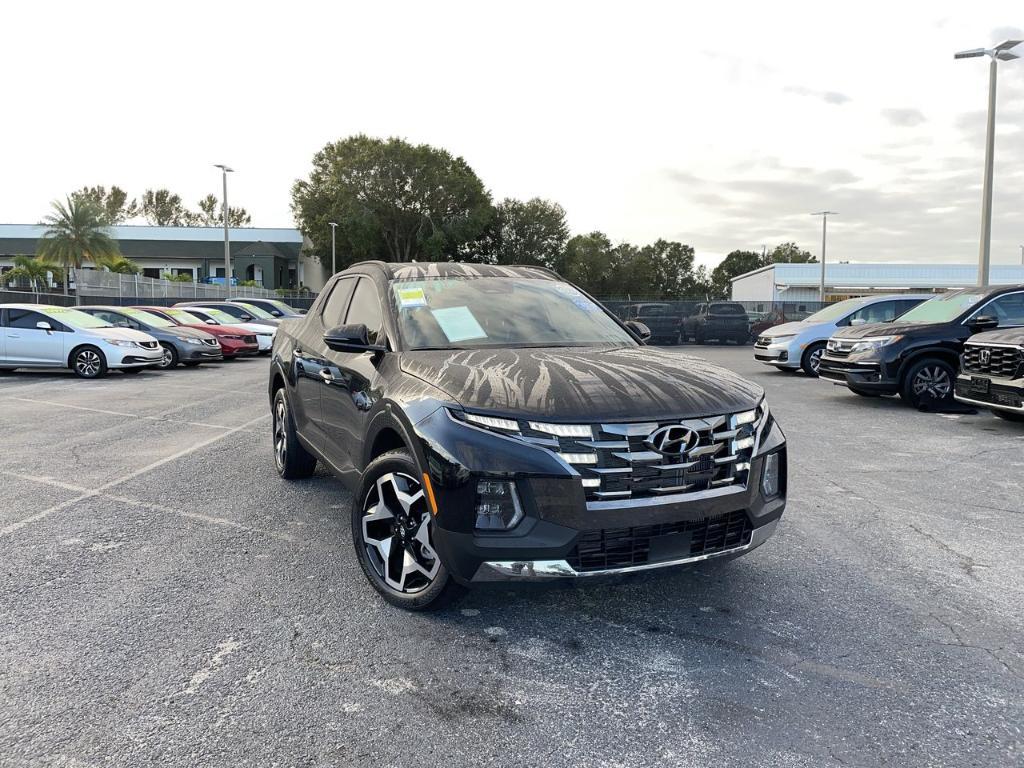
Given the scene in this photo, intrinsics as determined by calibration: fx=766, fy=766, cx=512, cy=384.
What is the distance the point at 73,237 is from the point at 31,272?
3491 millimetres

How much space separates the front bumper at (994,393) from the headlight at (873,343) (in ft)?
4.75

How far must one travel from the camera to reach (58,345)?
15.0m

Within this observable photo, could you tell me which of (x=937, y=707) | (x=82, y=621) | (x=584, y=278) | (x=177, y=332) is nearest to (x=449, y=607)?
(x=82, y=621)

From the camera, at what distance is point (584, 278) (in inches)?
3228

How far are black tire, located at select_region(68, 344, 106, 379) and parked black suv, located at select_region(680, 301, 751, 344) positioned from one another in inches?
827

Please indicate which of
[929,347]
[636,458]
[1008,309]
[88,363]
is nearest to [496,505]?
[636,458]

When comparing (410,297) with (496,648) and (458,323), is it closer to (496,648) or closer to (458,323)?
(458,323)

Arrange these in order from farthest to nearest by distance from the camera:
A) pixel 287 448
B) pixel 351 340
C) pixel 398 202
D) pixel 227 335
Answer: pixel 398 202, pixel 227 335, pixel 287 448, pixel 351 340

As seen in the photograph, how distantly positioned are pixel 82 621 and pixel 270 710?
4.26 feet

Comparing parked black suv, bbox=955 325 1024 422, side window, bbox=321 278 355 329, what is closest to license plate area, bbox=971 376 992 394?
parked black suv, bbox=955 325 1024 422

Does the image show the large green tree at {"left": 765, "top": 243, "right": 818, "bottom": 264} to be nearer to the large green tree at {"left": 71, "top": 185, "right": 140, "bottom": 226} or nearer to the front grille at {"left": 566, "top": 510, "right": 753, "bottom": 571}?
the large green tree at {"left": 71, "top": 185, "right": 140, "bottom": 226}

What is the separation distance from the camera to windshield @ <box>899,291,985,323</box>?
34.6 feet

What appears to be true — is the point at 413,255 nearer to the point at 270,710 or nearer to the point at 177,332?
the point at 177,332

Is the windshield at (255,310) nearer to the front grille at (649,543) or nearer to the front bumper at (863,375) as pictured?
the front bumper at (863,375)
